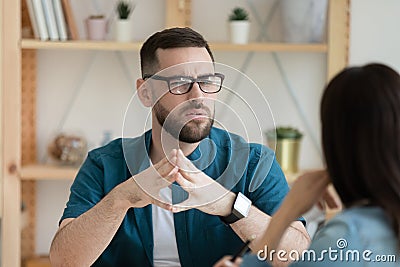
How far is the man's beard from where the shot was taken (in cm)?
137

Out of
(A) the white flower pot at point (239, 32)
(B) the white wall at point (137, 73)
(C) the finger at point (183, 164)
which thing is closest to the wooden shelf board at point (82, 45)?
(B) the white wall at point (137, 73)

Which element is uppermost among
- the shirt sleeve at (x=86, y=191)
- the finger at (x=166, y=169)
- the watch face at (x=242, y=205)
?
the finger at (x=166, y=169)

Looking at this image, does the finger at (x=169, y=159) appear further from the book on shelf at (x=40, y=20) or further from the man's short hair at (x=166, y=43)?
the book on shelf at (x=40, y=20)

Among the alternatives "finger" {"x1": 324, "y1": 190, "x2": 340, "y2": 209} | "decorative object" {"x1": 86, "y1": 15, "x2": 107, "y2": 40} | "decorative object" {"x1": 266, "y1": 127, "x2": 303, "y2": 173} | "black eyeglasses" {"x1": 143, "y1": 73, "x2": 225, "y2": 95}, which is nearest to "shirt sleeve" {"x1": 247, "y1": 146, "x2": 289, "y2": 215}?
"black eyeglasses" {"x1": 143, "y1": 73, "x2": 225, "y2": 95}

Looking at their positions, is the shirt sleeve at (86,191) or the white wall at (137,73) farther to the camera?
the white wall at (137,73)

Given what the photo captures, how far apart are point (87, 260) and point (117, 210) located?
16 centimetres

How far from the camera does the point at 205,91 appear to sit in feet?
4.43

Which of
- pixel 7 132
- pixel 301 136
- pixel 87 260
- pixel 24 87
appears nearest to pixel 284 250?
pixel 87 260

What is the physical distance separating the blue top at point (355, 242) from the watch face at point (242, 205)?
19.1 inches

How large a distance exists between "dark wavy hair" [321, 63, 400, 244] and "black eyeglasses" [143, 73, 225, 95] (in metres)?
0.36

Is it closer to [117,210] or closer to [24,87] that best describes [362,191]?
[117,210]

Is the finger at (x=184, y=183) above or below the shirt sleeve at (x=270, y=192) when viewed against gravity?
above

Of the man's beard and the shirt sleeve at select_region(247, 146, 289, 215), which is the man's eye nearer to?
the man's beard

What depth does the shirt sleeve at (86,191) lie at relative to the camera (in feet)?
5.85
